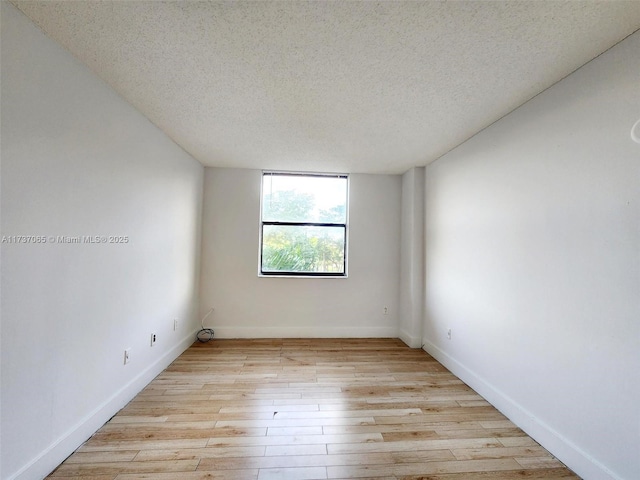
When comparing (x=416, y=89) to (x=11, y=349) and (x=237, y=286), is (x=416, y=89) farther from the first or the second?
(x=237, y=286)

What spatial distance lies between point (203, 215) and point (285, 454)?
3044mm

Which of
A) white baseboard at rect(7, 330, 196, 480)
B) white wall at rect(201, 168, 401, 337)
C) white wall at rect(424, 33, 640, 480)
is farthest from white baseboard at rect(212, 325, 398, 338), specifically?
white wall at rect(424, 33, 640, 480)

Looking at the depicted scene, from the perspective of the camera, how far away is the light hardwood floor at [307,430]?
1.55 m

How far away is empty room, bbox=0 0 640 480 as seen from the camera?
1.33 metres

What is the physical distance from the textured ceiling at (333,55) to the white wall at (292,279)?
4.85ft

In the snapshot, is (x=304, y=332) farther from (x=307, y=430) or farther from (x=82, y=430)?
(x=82, y=430)

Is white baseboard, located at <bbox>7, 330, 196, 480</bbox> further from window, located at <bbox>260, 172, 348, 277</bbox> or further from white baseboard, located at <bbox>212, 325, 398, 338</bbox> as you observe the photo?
window, located at <bbox>260, 172, 348, 277</bbox>

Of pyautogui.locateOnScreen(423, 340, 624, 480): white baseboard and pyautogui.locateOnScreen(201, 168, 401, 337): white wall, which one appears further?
pyautogui.locateOnScreen(201, 168, 401, 337): white wall

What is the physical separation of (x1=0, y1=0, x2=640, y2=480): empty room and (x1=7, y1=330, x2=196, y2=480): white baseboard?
2 cm

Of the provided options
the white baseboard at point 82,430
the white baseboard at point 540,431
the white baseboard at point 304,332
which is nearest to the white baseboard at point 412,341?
the white baseboard at point 304,332

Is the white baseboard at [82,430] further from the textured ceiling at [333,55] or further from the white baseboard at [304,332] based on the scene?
the textured ceiling at [333,55]

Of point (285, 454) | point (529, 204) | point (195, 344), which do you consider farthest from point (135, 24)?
point (195, 344)

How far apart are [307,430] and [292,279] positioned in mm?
2153

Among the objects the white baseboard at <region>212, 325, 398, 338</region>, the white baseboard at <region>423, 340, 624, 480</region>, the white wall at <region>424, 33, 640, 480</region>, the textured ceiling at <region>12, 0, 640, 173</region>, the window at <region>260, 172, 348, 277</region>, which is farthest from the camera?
the window at <region>260, 172, 348, 277</region>
